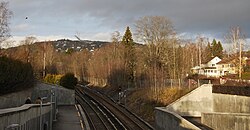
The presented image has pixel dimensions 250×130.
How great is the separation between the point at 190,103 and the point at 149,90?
12.2m

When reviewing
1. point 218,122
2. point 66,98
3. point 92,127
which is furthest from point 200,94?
point 66,98

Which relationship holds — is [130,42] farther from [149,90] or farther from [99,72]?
[149,90]

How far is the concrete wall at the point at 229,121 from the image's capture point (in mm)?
22031

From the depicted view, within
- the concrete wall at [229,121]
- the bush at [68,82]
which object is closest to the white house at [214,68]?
the bush at [68,82]

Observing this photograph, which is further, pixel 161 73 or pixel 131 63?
pixel 131 63

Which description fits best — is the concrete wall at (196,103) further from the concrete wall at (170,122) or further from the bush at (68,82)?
the bush at (68,82)

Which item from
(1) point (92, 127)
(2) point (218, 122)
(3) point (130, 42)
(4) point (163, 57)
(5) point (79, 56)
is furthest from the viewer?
(5) point (79, 56)

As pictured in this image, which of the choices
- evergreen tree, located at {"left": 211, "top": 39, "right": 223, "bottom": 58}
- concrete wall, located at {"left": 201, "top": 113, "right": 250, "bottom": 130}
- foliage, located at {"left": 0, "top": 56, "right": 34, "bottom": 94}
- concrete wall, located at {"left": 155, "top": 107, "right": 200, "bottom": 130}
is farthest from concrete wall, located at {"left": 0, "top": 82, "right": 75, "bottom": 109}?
evergreen tree, located at {"left": 211, "top": 39, "right": 223, "bottom": 58}

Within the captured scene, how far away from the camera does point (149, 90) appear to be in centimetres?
4184

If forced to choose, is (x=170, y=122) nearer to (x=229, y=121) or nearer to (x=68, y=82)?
(x=229, y=121)

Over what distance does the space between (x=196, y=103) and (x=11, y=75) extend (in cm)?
1562

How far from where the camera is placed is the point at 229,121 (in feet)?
73.9

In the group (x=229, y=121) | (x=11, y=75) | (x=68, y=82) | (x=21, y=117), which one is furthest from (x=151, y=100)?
(x=21, y=117)

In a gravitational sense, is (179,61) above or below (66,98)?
above
